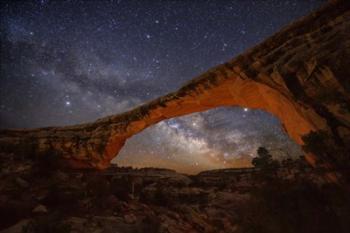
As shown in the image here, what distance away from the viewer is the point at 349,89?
8047 mm

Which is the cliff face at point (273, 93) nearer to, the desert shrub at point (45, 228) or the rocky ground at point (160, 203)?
the rocky ground at point (160, 203)

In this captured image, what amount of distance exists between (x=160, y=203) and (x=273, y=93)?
12.6 meters

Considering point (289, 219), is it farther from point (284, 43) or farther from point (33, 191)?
point (33, 191)

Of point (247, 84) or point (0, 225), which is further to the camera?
point (247, 84)

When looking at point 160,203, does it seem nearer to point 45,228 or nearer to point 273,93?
point 45,228

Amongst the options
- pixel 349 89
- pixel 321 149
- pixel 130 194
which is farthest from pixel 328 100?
pixel 130 194

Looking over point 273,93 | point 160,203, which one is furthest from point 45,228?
point 273,93

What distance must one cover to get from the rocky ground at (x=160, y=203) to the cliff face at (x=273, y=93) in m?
2.10

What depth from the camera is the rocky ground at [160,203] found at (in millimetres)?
8742

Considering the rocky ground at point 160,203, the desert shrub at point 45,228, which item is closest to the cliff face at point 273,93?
the rocky ground at point 160,203

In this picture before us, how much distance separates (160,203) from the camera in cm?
1795

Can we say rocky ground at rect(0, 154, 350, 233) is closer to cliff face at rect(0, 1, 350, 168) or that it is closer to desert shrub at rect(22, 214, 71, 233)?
desert shrub at rect(22, 214, 71, 233)

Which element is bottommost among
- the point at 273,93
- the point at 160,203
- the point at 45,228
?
the point at 160,203

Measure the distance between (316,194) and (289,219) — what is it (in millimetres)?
1946
